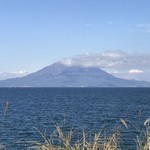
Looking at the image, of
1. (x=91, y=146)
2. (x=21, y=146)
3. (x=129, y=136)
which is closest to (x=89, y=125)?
(x=129, y=136)

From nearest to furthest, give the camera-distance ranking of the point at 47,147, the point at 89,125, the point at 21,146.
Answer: the point at 47,147 < the point at 21,146 < the point at 89,125

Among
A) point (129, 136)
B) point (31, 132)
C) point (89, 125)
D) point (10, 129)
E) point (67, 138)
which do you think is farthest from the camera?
point (89, 125)

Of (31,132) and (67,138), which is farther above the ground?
(67,138)

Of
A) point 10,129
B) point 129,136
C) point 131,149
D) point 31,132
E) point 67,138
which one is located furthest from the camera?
point 10,129

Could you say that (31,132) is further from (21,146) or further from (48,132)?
(21,146)

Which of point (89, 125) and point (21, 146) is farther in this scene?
point (89, 125)

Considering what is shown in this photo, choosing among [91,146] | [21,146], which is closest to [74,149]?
[91,146]

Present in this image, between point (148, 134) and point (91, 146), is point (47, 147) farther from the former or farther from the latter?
point (148, 134)

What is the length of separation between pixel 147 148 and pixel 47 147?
8.12 ft

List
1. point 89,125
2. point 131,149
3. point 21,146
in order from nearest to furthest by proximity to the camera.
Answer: point 131,149 < point 21,146 < point 89,125

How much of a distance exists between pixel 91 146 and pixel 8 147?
34.6m

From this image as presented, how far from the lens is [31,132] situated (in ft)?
180

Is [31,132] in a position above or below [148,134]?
below

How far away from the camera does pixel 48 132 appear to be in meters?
55.1
